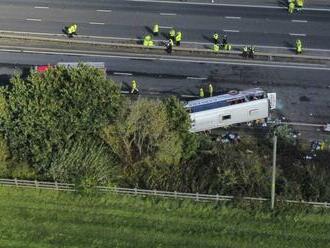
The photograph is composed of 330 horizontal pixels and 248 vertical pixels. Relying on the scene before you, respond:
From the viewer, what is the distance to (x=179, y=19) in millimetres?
51188

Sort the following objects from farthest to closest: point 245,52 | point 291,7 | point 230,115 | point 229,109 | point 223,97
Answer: point 291,7
point 245,52
point 223,97
point 230,115
point 229,109

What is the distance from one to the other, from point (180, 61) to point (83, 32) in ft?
25.3

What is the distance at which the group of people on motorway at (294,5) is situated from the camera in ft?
168

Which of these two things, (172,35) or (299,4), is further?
(299,4)

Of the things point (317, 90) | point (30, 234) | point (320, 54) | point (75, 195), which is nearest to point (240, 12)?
point (320, 54)

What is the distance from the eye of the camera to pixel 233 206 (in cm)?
3478

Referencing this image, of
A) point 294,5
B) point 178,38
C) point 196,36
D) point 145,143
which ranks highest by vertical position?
point 294,5

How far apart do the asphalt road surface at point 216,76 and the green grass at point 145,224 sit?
940 cm

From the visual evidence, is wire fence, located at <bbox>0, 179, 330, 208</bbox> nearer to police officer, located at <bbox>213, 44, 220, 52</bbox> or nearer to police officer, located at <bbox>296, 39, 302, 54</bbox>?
police officer, located at <bbox>213, 44, 220, 52</bbox>

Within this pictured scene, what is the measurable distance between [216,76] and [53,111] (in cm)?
1280

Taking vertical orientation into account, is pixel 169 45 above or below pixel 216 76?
above

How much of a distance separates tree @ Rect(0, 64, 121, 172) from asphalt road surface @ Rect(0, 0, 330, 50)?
1350cm

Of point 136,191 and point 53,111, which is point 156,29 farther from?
point 136,191

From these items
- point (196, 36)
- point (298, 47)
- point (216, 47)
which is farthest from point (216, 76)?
point (298, 47)
